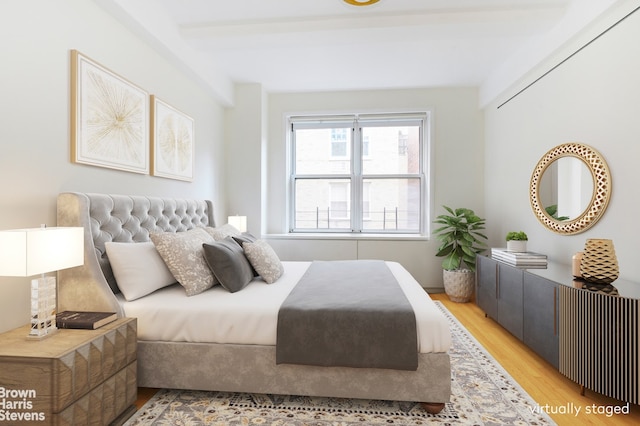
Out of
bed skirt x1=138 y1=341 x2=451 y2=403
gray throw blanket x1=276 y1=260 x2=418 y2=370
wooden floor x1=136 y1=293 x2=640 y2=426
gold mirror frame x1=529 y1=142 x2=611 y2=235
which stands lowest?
wooden floor x1=136 y1=293 x2=640 y2=426

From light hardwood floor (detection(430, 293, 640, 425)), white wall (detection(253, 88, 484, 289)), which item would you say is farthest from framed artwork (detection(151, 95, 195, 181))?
light hardwood floor (detection(430, 293, 640, 425))

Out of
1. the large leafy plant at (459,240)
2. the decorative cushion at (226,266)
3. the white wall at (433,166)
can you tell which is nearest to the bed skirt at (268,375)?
the decorative cushion at (226,266)

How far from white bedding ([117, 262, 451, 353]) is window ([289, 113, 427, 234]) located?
281 centimetres

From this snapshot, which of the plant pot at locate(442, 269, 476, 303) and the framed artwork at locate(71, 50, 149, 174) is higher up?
the framed artwork at locate(71, 50, 149, 174)

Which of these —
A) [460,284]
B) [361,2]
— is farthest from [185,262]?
[460,284]

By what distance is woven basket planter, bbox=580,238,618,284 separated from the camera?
1.92 meters

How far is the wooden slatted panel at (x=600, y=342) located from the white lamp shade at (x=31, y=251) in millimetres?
2696

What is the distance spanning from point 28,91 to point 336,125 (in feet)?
11.6

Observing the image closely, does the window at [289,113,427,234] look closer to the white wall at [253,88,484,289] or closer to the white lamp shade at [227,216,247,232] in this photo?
the white wall at [253,88,484,289]

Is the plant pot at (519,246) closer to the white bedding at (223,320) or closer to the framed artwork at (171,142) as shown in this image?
the white bedding at (223,320)

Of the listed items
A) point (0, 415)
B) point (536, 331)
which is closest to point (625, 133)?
point (536, 331)

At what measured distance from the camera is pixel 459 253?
13.1ft

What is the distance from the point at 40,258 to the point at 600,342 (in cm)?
277

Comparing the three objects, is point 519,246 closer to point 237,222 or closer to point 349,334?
point 349,334
